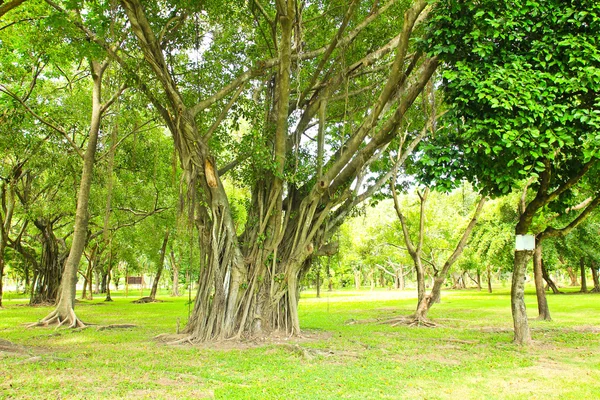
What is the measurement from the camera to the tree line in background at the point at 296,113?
19.6ft

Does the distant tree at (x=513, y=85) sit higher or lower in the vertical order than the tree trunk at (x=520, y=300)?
higher

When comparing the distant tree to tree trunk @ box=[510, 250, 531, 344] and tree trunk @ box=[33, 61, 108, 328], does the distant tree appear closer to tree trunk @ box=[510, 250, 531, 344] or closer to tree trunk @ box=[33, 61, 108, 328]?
tree trunk @ box=[510, 250, 531, 344]

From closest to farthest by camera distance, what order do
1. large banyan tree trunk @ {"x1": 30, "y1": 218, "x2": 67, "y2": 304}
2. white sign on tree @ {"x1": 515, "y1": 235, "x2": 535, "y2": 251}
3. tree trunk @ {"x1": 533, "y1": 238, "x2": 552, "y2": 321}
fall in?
white sign on tree @ {"x1": 515, "y1": 235, "x2": 535, "y2": 251} < tree trunk @ {"x1": 533, "y1": 238, "x2": 552, "y2": 321} < large banyan tree trunk @ {"x1": 30, "y1": 218, "x2": 67, "y2": 304}

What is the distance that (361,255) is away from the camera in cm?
3284

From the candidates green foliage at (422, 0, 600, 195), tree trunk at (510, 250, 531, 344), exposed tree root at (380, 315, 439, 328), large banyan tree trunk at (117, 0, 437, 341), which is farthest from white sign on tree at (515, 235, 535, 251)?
exposed tree root at (380, 315, 439, 328)

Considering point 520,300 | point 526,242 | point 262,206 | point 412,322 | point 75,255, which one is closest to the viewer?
point 526,242

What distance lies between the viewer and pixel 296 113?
428 inches

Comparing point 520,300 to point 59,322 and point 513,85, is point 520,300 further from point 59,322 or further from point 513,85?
point 59,322

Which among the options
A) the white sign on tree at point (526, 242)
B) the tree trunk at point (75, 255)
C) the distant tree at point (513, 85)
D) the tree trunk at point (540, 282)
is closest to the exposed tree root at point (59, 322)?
the tree trunk at point (75, 255)

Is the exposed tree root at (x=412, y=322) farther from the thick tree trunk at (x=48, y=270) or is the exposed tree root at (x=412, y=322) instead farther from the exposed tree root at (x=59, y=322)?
the thick tree trunk at (x=48, y=270)

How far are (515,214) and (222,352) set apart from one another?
21.2 meters

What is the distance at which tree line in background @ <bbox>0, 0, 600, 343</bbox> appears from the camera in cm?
598

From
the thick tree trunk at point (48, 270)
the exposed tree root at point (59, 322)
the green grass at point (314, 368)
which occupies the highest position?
the thick tree trunk at point (48, 270)

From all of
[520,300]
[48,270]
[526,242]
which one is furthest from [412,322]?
[48,270]
